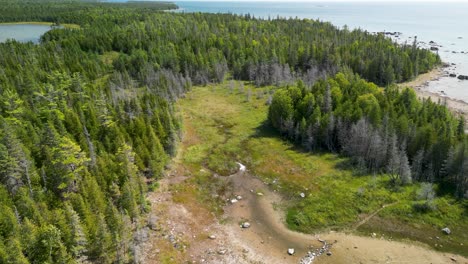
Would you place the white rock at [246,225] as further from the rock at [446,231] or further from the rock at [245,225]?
the rock at [446,231]

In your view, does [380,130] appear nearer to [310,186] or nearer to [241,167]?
[310,186]

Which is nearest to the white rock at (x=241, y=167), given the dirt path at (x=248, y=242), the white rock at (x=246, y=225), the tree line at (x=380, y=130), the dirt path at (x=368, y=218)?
the dirt path at (x=248, y=242)

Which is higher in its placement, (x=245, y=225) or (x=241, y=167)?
(x=241, y=167)

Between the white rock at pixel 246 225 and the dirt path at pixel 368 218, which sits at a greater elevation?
the dirt path at pixel 368 218

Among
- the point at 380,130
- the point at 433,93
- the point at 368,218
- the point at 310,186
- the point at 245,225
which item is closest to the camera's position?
the point at 245,225

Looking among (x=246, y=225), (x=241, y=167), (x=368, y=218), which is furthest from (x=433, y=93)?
(x=246, y=225)

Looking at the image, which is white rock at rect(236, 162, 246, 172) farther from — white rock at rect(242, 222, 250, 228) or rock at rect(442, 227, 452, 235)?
rock at rect(442, 227, 452, 235)
